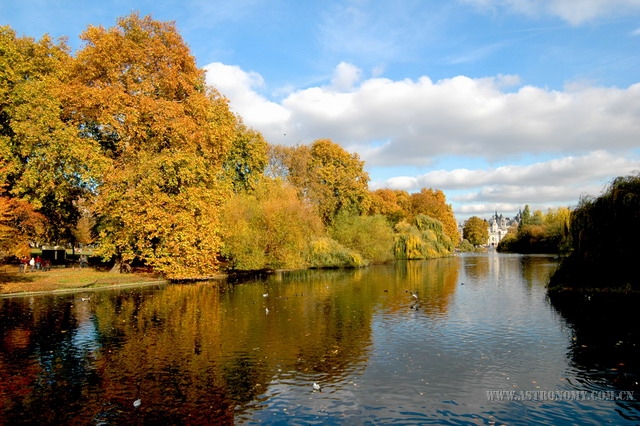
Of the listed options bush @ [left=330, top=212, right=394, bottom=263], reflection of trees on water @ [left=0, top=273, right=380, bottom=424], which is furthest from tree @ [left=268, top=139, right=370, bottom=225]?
reflection of trees on water @ [left=0, top=273, right=380, bottom=424]

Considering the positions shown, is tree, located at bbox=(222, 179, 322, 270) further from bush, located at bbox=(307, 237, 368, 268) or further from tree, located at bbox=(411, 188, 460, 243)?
tree, located at bbox=(411, 188, 460, 243)

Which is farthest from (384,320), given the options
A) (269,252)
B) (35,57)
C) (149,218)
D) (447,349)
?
(35,57)

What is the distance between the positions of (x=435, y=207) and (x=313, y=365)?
307ft

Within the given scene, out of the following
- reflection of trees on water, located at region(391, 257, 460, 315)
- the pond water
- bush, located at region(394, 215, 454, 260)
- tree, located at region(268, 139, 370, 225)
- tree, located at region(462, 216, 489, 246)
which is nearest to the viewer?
the pond water

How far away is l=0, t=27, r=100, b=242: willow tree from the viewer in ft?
110

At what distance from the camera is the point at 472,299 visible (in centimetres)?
2730

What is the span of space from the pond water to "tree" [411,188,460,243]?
79.0m

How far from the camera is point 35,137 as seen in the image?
33281mm

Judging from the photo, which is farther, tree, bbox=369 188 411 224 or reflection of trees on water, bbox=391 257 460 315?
tree, bbox=369 188 411 224

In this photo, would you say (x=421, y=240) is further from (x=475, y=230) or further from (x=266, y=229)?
(x=475, y=230)

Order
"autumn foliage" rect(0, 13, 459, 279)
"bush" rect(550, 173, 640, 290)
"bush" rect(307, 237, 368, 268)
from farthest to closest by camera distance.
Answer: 1. "bush" rect(307, 237, 368, 268)
2. "autumn foliage" rect(0, 13, 459, 279)
3. "bush" rect(550, 173, 640, 290)

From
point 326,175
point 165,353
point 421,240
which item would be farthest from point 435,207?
point 165,353

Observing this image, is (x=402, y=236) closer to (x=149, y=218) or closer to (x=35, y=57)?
(x=149, y=218)

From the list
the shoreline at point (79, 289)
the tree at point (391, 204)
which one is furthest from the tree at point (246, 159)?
the tree at point (391, 204)
